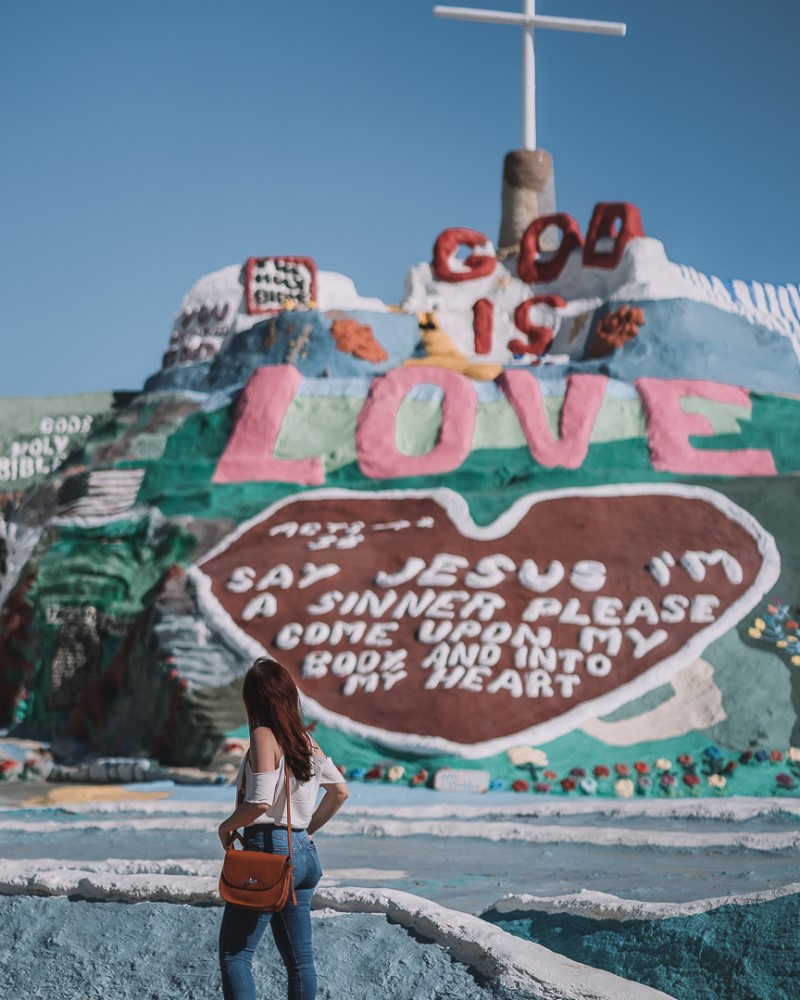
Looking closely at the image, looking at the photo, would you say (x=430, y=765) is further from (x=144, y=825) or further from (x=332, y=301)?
(x=332, y=301)

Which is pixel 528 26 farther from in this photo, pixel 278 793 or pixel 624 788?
pixel 278 793

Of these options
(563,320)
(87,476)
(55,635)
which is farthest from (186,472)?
(563,320)

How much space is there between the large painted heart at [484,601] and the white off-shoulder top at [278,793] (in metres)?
6.96

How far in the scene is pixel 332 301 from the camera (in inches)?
908

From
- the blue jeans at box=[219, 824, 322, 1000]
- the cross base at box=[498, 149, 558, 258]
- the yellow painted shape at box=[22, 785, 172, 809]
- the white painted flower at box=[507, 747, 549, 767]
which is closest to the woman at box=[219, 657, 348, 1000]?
the blue jeans at box=[219, 824, 322, 1000]

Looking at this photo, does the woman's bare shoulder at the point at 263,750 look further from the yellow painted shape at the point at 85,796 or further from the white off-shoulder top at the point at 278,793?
the yellow painted shape at the point at 85,796

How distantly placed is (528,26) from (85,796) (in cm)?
2107

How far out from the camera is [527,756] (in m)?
10.5

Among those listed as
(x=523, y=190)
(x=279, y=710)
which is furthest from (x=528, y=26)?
(x=279, y=710)

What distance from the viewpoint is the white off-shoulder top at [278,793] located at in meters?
3.70

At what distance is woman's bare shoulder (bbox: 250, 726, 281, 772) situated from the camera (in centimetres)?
371

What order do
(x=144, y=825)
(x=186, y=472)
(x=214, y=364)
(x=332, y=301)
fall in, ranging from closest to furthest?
(x=144, y=825)
(x=186, y=472)
(x=214, y=364)
(x=332, y=301)

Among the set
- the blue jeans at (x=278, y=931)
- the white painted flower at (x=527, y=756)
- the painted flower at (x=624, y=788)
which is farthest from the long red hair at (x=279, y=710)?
the white painted flower at (x=527, y=756)

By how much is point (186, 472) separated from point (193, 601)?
3480 millimetres
